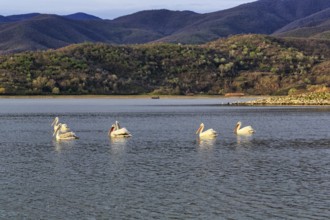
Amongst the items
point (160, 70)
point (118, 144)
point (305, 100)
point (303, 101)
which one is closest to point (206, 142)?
point (118, 144)

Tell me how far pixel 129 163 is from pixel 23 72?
116 metres

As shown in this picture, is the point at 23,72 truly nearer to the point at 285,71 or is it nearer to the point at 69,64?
the point at 69,64

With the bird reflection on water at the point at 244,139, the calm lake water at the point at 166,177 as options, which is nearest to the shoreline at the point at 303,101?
the calm lake water at the point at 166,177

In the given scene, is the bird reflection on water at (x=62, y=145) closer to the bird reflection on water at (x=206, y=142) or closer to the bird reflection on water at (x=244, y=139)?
→ the bird reflection on water at (x=206, y=142)

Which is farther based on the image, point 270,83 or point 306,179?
point 270,83

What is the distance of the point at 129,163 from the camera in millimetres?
33844

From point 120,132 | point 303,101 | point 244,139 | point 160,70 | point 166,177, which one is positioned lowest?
point 244,139

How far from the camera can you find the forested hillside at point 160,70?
142750mm

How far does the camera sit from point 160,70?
527ft

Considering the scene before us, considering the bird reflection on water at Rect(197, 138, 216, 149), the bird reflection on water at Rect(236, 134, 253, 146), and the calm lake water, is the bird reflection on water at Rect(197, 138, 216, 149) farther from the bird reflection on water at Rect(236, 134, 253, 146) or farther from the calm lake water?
the bird reflection on water at Rect(236, 134, 253, 146)

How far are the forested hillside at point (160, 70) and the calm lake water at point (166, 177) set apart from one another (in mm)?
93474

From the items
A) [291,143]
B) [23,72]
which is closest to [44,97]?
[23,72]

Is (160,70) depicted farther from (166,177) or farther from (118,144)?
(166,177)

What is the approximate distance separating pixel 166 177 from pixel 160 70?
434 ft
